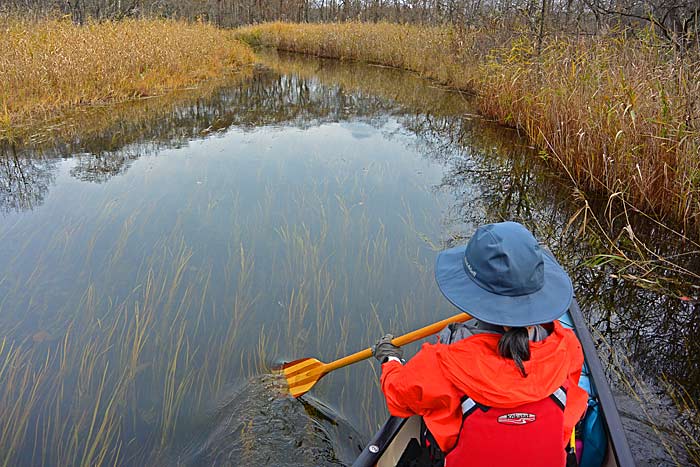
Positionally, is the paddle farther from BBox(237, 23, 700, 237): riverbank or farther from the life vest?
BBox(237, 23, 700, 237): riverbank

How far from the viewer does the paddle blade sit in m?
2.46

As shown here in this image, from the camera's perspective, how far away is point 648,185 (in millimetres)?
4051

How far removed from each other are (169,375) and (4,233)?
2147mm

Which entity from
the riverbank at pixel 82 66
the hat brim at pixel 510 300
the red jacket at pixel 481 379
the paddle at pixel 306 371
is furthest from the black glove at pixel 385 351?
the riverbank at pixel 82 66

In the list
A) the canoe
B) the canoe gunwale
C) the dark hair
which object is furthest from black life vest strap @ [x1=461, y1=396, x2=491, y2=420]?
the canoe gunwale

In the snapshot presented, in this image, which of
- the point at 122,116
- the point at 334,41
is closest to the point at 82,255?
the point at 122,116

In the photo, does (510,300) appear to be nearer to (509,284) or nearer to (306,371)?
(509,284)

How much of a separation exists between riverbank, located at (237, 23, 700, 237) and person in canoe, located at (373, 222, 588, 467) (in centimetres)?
266

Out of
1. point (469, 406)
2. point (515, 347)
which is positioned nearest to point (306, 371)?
point (469, 406)

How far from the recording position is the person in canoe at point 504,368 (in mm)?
1274

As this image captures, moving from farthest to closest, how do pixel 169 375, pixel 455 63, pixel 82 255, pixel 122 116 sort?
pixel 455 63
pixel 122 116
pixel 82 255
pixel 169 375

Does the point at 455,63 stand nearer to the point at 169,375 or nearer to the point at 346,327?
the point at 346,327

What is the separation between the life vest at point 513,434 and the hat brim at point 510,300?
8.2 inches

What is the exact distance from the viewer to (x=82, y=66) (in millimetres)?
7668
